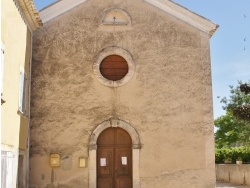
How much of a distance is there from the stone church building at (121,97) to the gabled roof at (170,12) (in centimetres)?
3

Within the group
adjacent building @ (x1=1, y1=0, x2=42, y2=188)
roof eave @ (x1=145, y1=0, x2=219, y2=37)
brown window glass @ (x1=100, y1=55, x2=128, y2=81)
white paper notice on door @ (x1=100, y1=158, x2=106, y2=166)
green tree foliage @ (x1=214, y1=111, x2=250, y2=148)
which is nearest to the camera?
adjacent building @ (x1=1, y1=0, x2=42, y2=188)

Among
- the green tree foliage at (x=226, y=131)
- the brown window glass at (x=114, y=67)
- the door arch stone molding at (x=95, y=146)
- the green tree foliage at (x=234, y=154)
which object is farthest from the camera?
the green tree foliage at (x=226, y=131)

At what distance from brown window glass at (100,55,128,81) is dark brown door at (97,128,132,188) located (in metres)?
1.82

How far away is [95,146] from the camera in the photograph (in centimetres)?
1228

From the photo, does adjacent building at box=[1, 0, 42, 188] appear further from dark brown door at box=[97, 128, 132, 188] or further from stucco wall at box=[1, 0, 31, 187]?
dark brown door at box=[97, 128, 132, 188]

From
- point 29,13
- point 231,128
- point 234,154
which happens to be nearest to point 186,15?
point 29,13

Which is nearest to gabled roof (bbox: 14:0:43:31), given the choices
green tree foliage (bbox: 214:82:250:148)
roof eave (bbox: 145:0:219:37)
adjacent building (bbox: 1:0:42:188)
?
adjacent building (bbox: 1:0:42:188)

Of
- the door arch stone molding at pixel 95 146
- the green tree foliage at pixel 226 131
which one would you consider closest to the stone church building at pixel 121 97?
the door arch stone molding at pixel 95 146

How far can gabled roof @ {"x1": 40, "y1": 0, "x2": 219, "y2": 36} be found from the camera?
13.0 m

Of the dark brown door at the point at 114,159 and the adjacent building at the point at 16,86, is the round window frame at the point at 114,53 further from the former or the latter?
the adjacent building at the point at 16,86

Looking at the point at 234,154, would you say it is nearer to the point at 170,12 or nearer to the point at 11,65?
Answer: the point at 170,12

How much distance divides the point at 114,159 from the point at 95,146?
79 cm

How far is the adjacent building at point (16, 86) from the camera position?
9414 mm

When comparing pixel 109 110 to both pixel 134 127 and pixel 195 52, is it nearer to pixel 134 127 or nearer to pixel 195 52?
pixel 134 127
